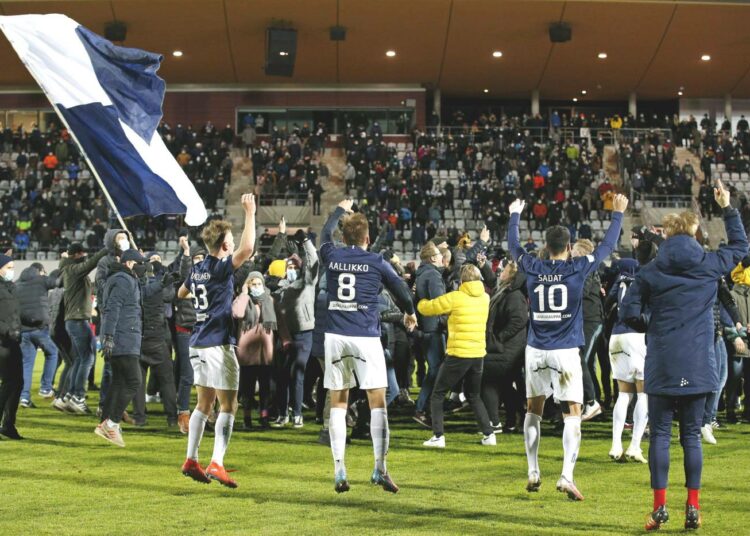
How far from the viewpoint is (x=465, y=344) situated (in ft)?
34.9

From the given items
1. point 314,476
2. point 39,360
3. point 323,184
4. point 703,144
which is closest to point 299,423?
point 314,476

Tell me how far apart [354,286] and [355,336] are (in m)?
0.38

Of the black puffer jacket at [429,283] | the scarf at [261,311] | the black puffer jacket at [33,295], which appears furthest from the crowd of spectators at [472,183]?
the black puffer jacket at [429,283]

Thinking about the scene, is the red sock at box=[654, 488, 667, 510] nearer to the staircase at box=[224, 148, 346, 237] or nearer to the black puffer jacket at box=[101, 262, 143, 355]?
the black puffer jacket at box=[101, 262, 143, 355]

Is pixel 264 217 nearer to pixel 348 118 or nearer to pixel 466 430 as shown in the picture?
pixel 348 118

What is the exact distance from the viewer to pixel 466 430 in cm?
1195

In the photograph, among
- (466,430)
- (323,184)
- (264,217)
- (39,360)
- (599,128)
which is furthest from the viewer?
(599,128)

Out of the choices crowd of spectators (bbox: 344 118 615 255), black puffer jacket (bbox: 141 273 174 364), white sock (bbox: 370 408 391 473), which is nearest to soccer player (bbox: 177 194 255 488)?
white sock (bbox: 370 408 391 473)

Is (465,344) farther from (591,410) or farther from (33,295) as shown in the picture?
(33,295)

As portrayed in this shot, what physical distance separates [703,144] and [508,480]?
33556 mm

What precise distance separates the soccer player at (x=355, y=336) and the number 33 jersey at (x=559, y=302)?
103 centimetres

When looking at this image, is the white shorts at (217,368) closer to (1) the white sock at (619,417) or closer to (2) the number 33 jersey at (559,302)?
(2) the number 33 jersey at (559,302)

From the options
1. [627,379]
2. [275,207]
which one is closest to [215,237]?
[627,379]

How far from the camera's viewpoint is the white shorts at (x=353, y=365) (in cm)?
805
